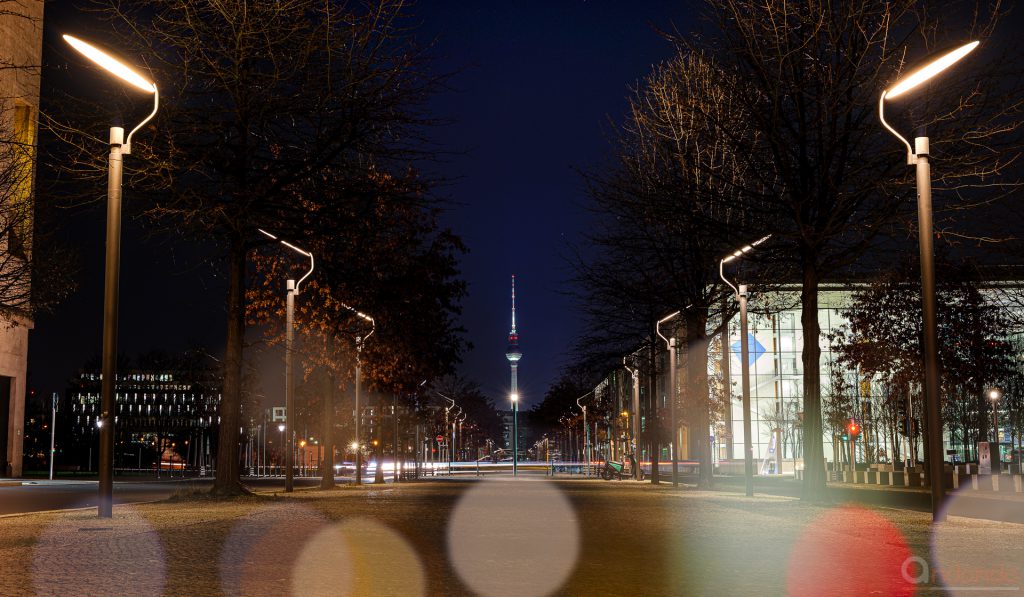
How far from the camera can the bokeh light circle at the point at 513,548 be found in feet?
35.8

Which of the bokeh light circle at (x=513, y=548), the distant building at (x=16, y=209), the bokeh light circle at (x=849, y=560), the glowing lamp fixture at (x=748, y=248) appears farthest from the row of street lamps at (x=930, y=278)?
the distant building at (x=16, y=209)

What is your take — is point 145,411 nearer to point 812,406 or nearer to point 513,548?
point 812,406

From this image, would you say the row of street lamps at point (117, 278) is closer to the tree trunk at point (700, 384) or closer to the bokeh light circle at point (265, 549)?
the bokeh light circle at point (265, 549)

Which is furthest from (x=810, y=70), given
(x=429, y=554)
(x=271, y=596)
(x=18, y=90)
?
(x=18, y=90)

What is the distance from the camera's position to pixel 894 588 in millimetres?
10477

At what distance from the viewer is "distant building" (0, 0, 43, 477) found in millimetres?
30448

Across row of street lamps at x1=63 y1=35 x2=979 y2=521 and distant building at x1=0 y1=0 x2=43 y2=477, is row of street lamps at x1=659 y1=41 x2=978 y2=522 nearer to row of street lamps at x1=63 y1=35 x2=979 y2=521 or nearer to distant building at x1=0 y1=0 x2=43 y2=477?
row of street lamps at x1=63 y1=35 x2=979 y2=521

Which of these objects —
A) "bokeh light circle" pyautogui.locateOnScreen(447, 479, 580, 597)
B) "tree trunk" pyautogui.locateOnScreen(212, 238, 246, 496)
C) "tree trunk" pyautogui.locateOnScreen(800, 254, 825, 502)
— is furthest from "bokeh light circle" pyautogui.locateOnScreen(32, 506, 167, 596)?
"tree trunk" pyautogui.locateOnScreen(800, 254, 825, 502)

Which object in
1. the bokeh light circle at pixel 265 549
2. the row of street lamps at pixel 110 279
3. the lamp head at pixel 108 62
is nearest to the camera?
the bokeh light circle at pixel 265 549

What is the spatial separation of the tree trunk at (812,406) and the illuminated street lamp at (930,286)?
8267 millimetres

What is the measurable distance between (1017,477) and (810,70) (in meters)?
19.9

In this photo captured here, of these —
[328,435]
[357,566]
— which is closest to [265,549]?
[357,566]

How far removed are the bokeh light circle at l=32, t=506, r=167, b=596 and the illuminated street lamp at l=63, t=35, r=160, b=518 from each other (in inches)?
31.4

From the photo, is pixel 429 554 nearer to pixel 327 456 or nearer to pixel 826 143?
pixel 826 143
